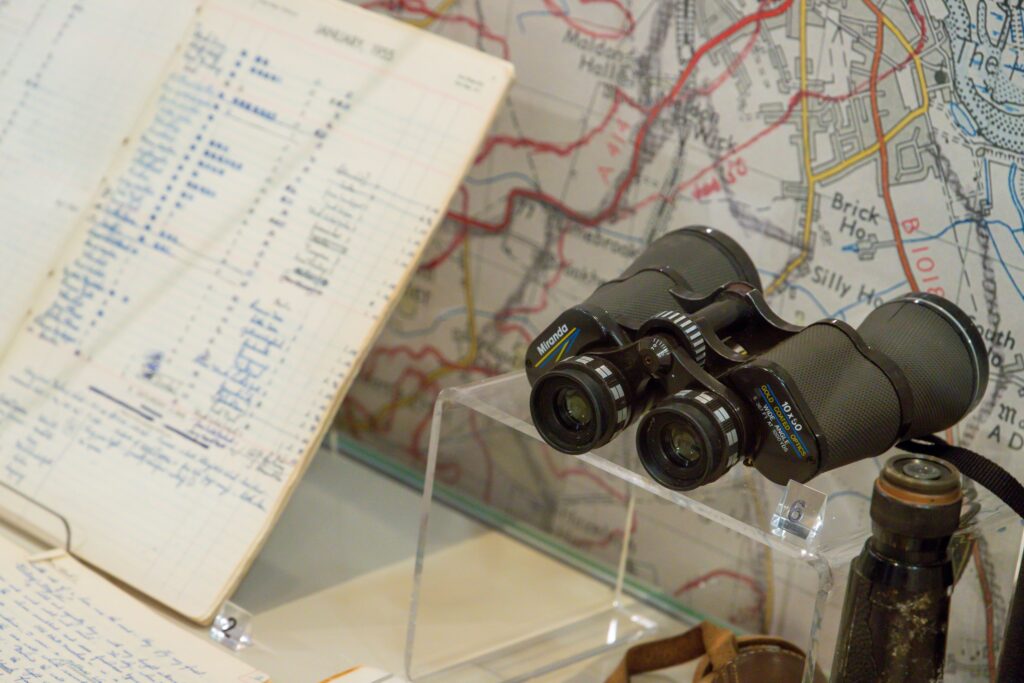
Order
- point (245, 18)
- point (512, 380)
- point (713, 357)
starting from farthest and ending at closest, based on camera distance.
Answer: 1. point (245, 18)
2. point (512, 380)
3. point (713, 357)

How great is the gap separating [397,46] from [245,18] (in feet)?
0.66

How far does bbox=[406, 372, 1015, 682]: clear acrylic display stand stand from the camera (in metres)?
1.15

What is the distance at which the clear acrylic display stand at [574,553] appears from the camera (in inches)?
45.3

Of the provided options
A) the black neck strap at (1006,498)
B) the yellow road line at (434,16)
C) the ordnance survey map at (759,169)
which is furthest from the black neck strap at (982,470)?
the yellow road line at (434,16)

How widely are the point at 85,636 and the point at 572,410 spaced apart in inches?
20.3

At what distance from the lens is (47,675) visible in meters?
1.16

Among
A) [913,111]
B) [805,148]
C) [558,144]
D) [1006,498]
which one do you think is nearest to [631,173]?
[558,144]

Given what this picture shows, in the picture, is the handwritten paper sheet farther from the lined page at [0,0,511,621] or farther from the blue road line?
the blue road line

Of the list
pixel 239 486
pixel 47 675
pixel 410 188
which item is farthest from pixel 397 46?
pixel 47 675

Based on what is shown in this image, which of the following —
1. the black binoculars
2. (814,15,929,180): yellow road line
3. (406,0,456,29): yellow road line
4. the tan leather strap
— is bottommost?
the tan leather strap

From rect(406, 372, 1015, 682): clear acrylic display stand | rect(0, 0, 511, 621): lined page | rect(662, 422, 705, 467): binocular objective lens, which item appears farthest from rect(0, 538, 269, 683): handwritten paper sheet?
rect(662, 422, 705, 467): binocular objective lens

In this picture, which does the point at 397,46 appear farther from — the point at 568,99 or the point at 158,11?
the point at 158,11

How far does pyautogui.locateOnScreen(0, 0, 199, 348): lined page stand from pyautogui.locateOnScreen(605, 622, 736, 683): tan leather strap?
78 centimetres

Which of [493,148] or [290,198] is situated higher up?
[493,148]
